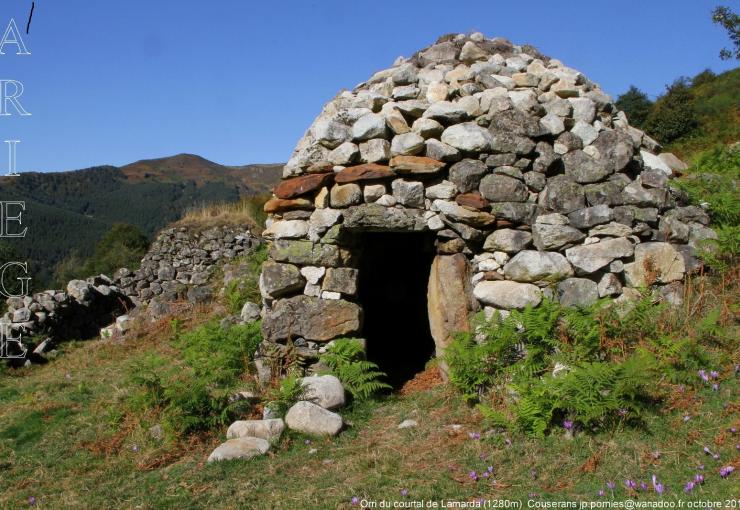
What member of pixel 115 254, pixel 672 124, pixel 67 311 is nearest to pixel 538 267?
pixel 67 311

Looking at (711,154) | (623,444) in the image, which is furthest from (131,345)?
(711,154)

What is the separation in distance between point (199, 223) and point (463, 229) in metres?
11.2

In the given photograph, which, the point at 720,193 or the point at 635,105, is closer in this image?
the point at 720,193

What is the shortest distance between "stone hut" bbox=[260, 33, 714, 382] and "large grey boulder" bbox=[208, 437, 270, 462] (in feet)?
4.95

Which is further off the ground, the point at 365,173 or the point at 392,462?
the point at 365,173

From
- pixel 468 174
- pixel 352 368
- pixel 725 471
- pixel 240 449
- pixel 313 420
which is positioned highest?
pixel 468 174

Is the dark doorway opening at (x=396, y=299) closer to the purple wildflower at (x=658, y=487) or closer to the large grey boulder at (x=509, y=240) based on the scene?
the large grey boulder at (x=509, y=240)

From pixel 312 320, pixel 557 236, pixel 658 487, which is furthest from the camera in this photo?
pixel 312 320

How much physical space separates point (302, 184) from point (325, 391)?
2.21m

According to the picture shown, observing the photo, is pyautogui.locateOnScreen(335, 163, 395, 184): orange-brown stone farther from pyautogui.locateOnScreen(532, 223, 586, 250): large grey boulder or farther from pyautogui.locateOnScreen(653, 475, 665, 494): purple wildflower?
pyautogui.locateOnScreen(653, 475, 665, 494): purple wildflower

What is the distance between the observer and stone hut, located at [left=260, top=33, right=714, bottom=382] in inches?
224

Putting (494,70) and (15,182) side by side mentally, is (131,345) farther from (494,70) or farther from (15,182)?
(15,182)

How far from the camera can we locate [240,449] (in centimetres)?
461

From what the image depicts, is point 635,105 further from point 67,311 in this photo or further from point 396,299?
point 67,311
